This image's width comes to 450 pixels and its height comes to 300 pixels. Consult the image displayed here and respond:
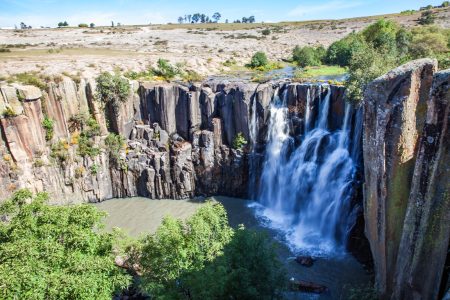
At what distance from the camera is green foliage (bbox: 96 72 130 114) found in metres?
37.8

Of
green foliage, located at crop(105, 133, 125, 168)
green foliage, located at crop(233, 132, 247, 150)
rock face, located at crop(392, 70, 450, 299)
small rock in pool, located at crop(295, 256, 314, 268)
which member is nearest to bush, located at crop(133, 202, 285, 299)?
rock face, located at crop(392, 70, 450, 299)

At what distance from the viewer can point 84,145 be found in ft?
121

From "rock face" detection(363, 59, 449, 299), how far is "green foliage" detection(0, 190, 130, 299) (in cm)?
1379

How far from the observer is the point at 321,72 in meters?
50.3

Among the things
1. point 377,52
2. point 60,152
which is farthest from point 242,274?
point 377,52

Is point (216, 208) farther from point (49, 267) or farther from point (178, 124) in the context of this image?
point (178, 124)

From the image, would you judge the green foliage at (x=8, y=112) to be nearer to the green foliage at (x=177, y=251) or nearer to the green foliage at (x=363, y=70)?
the green foliage at (x=177, y=251)

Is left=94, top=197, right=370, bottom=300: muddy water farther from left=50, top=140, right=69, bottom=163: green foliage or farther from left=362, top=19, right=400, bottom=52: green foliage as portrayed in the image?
left=362, top=19, right=400, bottom=52: green foliage

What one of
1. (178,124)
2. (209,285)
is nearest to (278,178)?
(178,124)

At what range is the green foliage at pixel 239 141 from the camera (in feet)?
122

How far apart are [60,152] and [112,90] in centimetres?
899

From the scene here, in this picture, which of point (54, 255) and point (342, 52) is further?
point (342, 52)

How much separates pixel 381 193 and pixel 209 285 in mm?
10192

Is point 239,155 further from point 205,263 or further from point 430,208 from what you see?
point 430,208
